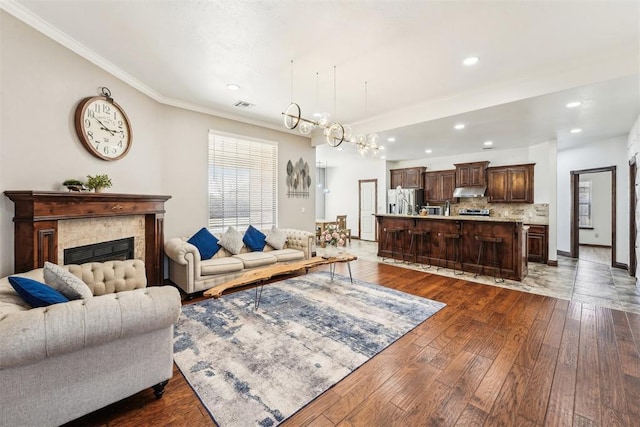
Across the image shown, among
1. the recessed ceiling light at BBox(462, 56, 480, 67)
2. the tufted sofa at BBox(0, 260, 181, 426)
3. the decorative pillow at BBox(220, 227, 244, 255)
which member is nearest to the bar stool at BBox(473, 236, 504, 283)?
the recessed ceiling light at BBox(462, 56, 480, 67)

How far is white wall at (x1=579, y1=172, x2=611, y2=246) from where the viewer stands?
7902 mm

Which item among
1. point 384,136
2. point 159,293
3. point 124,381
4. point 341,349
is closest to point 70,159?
point 159,293

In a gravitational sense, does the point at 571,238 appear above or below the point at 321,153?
below

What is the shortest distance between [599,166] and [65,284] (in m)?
9.10

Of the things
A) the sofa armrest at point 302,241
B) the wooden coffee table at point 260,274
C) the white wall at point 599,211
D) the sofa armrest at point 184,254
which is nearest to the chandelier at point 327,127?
the wooden coffee table at point 260,274

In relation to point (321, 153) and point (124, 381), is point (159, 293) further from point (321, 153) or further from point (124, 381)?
point (321, 153)

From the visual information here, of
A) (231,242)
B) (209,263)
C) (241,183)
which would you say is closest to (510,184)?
(241,183)

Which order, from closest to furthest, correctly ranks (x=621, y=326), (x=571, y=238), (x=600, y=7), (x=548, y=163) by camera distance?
(x=600, y=7) < (x=621, y=326) < (x=548, y=163) < (x=571, y=238)

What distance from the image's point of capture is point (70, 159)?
299 cm

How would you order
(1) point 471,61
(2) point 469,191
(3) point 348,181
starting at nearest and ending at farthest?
(1) point 471,61 < (2) point 469,191 < (3) point 348,181

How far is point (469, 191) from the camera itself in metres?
7.29

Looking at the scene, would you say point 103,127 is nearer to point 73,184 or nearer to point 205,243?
point 73,184

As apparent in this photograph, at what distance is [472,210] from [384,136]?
140 inches

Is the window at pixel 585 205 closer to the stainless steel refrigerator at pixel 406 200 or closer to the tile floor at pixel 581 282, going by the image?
the tile floor at pixel 581 282
